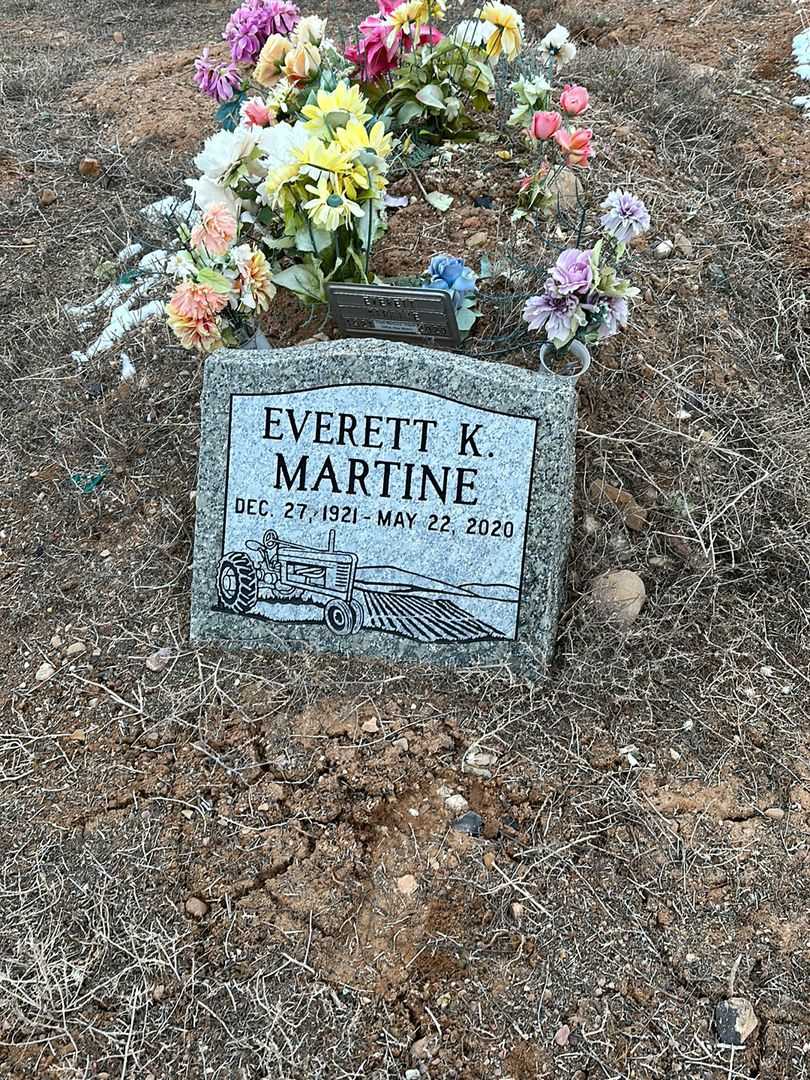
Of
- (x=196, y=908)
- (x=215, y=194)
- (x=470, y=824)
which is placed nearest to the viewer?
(x=196, y=908)

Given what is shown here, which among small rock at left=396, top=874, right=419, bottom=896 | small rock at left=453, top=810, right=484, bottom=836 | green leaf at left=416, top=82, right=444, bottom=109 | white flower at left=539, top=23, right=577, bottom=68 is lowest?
small rock at left=396, top=874, right=419, bottom=896

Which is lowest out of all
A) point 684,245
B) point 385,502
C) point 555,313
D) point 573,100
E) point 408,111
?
point 385,502

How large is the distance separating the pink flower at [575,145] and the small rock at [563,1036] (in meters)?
2.17

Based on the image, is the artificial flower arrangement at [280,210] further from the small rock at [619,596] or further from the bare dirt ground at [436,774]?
the small rock at [619,596]

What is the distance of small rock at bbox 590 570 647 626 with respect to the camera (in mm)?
2365

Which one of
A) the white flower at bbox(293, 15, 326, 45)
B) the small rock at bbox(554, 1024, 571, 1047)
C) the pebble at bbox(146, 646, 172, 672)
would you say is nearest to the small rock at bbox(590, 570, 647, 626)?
the small rock at bbox(554, 1024, 571, 1047)

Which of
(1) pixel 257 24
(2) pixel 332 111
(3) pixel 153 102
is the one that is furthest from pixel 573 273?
(3) pixel 153 102

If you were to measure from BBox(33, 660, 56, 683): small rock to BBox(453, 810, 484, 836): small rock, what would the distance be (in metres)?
1.08

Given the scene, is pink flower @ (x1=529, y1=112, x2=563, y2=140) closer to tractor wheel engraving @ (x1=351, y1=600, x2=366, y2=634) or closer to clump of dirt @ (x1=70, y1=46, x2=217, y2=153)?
tractor wheel engraving @ (x1=351, y1=600, x2=366, y2=634)

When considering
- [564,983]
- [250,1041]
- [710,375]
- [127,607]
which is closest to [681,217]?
[710,375]

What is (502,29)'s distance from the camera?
9.61 feet

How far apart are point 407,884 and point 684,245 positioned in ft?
7.52

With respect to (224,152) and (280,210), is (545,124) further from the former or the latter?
(224,152)

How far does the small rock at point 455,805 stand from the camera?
204 cm
